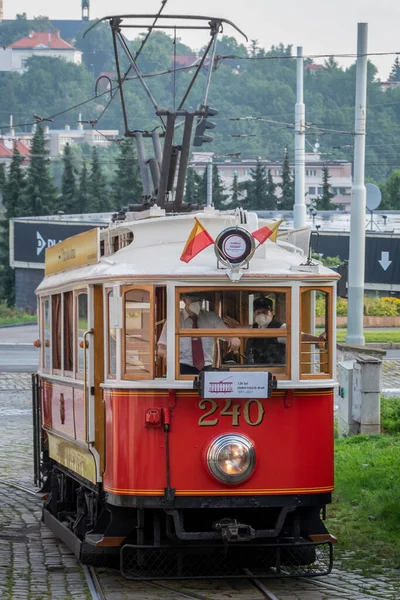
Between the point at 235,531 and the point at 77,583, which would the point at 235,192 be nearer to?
the point at 77,583

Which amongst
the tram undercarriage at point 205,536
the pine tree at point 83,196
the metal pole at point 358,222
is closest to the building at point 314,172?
the pine tree at point 83,196

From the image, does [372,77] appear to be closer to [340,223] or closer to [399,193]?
[399,193]

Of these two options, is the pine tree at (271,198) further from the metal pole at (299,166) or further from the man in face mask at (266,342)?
the man in face mask at (266,342)

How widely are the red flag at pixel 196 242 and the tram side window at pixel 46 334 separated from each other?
10.4 feet

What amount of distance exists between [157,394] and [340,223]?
47022mm

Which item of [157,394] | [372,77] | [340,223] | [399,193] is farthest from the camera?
[372,77]

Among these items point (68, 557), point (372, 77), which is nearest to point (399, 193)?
point (372, 77)

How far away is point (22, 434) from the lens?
2178 centimetres

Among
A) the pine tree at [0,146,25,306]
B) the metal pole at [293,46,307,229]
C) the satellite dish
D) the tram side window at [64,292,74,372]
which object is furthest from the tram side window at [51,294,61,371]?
the pine tree at [0,146,25,306]

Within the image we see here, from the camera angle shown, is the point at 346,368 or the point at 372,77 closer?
the point at 346,368

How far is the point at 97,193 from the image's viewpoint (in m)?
73.9

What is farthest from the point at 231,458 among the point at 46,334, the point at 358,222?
the point at 358,222

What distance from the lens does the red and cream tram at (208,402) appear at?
33.5 feet

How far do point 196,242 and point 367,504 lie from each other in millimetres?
4160
